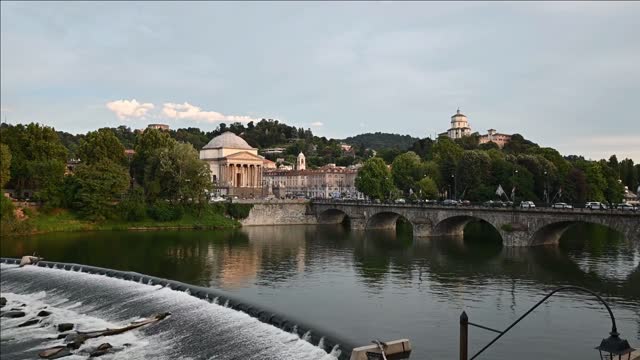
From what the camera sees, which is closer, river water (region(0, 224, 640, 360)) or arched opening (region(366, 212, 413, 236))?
river water (region(0, 224, 640, 360))

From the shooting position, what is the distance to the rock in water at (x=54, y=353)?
2217 cm

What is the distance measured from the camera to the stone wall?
88250 mm

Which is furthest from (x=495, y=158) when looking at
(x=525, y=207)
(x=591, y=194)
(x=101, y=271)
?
(x=101, y=271)

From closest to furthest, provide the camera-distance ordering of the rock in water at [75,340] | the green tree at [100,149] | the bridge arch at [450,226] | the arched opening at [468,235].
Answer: the rock in water at [75,340]
the arched opening at [468,235]
the bridge arch at [450,226]
the green tree at [100,149]

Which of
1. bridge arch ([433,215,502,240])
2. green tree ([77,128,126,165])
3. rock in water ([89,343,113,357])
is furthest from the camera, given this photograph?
green tree ([77,128,126,165])

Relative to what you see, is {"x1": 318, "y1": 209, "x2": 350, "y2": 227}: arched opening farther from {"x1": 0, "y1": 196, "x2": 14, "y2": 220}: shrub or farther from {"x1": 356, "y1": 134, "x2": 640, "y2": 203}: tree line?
{"x1": 0, "y1": 196, "x2": 14, "y2": 220}: shrub

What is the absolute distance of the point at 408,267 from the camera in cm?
4212

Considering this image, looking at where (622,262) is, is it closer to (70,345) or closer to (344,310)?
(344,310)

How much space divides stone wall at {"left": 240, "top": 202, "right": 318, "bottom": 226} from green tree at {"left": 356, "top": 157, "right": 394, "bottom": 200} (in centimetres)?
934

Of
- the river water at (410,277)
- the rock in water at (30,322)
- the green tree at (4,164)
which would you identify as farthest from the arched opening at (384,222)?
the rock in water at (30,322)

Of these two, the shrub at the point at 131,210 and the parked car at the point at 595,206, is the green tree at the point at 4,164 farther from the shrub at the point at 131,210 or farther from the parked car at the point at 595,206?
the parked car at the point at 595,206

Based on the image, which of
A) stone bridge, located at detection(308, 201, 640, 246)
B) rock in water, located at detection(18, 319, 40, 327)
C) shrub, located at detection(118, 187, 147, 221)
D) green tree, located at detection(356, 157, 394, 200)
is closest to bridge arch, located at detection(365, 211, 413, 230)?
stone bridge, located at detection(308, 201, 640, 246)

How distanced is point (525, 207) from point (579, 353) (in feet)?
104

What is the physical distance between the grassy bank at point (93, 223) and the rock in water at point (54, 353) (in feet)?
155
